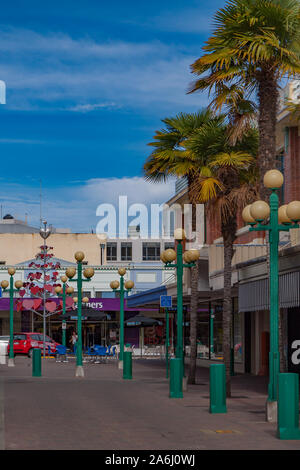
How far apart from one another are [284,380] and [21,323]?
56.6 meters

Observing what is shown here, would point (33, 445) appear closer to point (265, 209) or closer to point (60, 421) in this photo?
point (60, 421)

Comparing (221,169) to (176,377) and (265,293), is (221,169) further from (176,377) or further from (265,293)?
(176,377)

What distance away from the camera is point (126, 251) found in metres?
93.5

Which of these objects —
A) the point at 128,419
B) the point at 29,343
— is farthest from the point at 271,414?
the point at 29,343

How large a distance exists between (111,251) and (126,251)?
1.92 m

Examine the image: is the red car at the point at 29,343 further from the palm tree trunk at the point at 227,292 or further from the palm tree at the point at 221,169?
the palm tree trunk at the point at 227,292

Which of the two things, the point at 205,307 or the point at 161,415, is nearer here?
the point at 161,415

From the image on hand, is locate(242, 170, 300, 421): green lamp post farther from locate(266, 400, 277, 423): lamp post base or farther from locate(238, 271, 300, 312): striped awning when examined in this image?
locate(238, 271, 300, 312): striped awning

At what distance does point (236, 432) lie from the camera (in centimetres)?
1413

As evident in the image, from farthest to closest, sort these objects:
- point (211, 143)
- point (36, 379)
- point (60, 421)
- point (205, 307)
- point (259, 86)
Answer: point (205, 307)
point (36, 379)
point (211, 143)
point (259, 86)
point (60, 421)

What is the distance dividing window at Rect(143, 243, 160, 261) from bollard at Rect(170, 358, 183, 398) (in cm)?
7032

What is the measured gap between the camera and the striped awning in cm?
2052

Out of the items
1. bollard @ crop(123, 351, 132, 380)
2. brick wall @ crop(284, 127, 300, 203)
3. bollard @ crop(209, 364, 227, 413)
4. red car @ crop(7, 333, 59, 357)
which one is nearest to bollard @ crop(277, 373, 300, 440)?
bollard @ crop(209, 364, 227, 413)

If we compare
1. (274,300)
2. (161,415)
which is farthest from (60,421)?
(274,300)
